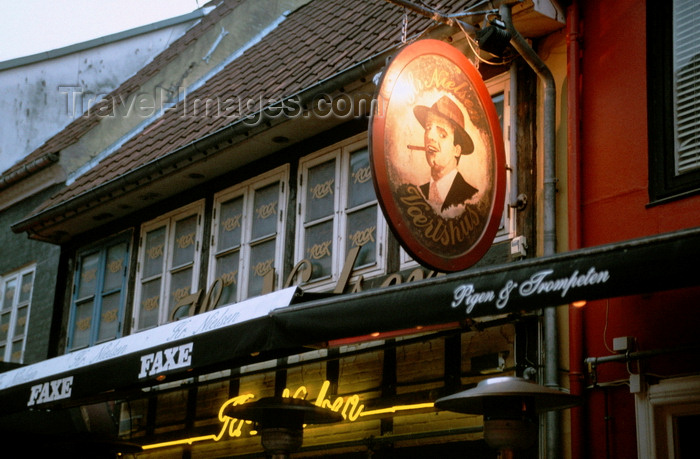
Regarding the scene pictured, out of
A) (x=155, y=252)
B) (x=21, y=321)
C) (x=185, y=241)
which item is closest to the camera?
(x=185, y=241)

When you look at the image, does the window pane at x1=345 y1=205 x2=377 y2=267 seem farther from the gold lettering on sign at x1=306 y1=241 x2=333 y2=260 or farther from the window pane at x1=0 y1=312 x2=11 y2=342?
the window pane at x1=0 y1=312 x2=11 y2=342

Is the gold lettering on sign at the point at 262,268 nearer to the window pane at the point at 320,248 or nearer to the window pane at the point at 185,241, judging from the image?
the window pane at the point at 320,248

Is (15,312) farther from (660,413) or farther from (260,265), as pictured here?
(660,413)

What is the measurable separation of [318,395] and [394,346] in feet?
3.56

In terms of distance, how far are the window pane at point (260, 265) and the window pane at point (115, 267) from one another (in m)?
2.80

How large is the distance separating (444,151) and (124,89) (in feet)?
37.6

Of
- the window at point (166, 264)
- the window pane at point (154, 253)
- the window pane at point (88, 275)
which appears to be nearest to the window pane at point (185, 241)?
the window at point (166, 264)

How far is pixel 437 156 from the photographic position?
7.08 m

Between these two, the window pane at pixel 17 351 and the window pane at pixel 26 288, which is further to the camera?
the window pane at pixel 26 288

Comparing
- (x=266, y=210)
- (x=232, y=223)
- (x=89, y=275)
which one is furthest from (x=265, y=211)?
(x=89, y=275)

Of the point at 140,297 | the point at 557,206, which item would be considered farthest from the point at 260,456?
the point at 557,206

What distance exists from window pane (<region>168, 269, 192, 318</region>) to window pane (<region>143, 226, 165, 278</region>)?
375 millimetres

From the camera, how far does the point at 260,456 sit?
1016cm

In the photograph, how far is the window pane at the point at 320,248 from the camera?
998cm
